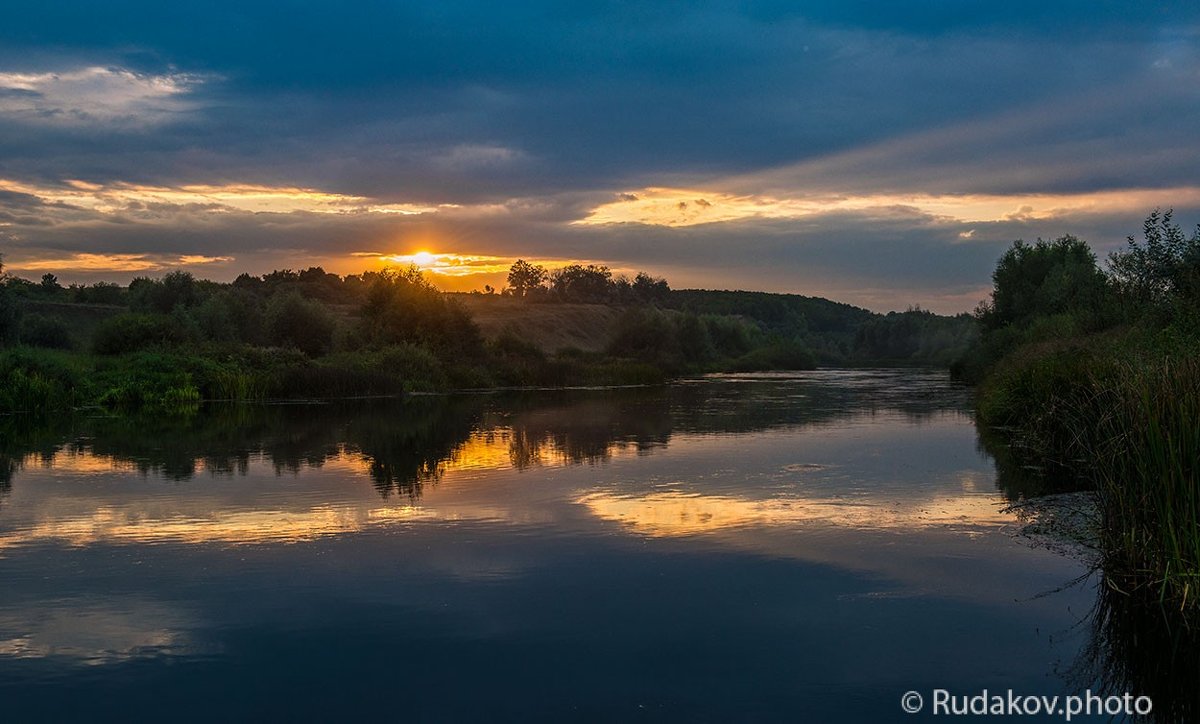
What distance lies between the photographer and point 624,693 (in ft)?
25.5

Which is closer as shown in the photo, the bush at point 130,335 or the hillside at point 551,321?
the bush at point 130,335

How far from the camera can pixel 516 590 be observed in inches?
420

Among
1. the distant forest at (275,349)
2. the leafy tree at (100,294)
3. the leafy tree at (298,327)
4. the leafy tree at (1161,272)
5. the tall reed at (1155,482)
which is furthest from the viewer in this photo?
the leafy tree at (100,294)

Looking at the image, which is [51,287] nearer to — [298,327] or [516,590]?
[298,327]

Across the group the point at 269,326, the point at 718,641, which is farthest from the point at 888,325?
the point at 718,641

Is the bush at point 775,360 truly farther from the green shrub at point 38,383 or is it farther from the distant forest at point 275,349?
the green shrub at point 38,383

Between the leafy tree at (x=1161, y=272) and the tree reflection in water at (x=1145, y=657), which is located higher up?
the leafy tree at (x=1161, y=272)

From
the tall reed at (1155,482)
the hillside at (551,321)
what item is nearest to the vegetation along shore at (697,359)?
the tall reed at (1155,482)

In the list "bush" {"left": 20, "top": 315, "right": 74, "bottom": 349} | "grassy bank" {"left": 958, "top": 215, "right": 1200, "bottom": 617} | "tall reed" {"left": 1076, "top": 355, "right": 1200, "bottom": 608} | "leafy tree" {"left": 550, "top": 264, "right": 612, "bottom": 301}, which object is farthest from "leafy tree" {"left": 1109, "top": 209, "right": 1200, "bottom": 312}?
"leafy tree" {"left": 550, "top": 264, "right": 612, "bottom": 301}

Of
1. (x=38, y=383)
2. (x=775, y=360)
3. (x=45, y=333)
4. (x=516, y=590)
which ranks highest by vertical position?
(x=45, y=333)

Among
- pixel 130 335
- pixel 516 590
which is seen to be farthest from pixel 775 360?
pixel 516 590

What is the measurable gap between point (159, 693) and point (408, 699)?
198cm

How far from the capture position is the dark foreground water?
7852mm

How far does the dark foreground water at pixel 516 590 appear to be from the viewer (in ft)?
25.8
